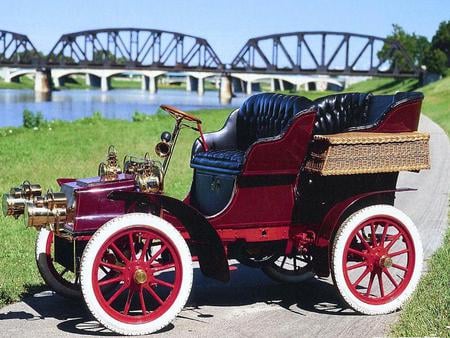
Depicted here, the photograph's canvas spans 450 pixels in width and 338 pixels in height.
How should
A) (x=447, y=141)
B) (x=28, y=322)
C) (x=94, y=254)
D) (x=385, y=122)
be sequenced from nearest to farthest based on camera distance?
A: (x=94, y=254), (x=28, y=322), (x=385, y=122), (x=447, y=141)

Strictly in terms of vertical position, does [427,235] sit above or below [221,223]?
below

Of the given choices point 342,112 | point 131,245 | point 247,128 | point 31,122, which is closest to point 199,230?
point 131,245

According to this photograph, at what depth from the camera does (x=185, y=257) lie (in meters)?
5.58

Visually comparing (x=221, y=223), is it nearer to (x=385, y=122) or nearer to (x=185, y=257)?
(x=185, y=257)

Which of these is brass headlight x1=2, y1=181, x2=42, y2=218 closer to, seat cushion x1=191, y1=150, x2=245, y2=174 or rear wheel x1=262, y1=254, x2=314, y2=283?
seat cushion x1=191, y1=150, x2=245, y2=174

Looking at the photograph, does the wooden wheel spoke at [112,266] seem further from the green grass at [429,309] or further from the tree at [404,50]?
the tree at [404,50]

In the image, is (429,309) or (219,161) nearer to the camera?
(429,309)

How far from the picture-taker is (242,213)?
5992 millimetres

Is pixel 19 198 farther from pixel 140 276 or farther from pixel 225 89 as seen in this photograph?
pixel 225 89

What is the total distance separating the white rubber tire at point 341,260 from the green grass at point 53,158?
2.44 meters

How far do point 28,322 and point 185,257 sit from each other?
1219mm

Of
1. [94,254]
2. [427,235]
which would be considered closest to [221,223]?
[94,254]

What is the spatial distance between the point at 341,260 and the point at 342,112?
54.1 inches

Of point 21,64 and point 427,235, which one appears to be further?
point 21,64
